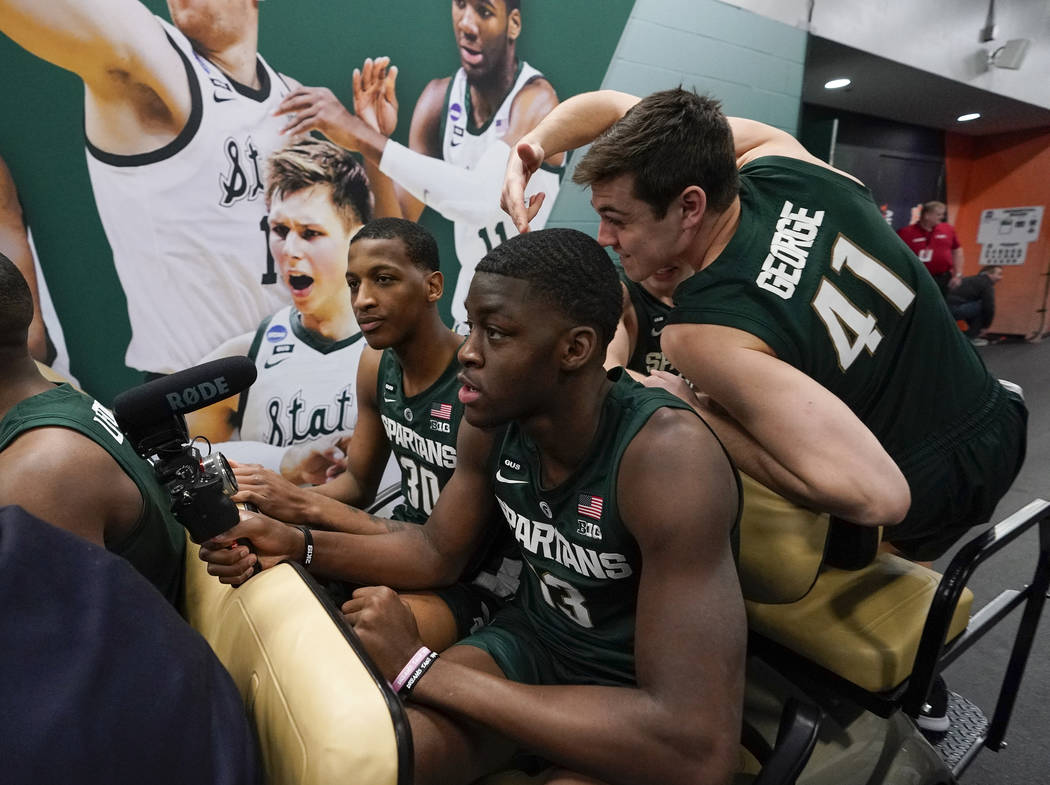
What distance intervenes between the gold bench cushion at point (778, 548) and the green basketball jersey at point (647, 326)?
656mm

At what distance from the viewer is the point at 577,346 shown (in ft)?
3.27

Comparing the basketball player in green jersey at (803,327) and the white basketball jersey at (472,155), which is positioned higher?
the white basketball jersey at (472,155)

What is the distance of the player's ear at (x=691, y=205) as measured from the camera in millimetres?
1128

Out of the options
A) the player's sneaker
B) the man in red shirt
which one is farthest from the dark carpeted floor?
the man in red shirt

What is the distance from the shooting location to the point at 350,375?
2.62 meters

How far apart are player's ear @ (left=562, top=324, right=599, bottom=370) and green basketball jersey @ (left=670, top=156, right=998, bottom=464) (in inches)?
10.3

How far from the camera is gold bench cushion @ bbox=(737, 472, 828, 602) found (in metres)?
1.09

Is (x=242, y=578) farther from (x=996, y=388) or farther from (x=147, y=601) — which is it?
(x=996, y=388)

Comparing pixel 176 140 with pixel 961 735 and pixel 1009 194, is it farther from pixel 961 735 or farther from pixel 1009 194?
pixel 1009 194

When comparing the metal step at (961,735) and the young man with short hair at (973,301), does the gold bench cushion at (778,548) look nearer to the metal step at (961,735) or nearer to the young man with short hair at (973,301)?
the metal step at (961,735)

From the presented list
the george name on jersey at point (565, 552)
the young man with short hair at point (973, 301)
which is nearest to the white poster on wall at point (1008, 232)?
the young man with short hair at point (973, 301)

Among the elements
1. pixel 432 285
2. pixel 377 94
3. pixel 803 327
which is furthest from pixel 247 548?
pixel 377 94

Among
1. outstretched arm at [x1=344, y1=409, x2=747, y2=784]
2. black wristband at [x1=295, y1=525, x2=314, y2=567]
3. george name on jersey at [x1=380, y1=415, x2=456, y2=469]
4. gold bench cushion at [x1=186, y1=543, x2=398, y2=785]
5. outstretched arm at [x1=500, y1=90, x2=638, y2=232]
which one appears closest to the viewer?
gold bench cushion at [x1=186, y1=543, x2=398, y2=785]

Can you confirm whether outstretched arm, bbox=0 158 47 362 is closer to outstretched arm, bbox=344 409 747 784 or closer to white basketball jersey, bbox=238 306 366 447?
white basketball jersey, bbox=238 306 366 447
